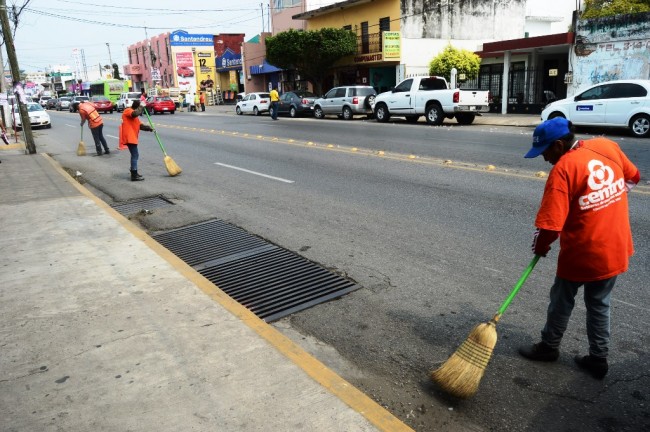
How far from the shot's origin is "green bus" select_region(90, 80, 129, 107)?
5762cm

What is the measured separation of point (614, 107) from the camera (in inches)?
623

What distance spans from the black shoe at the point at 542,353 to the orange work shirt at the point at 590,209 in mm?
570

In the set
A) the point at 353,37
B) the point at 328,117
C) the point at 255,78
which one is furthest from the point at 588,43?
the point at 255,78

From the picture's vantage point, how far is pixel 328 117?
31031 millimetres

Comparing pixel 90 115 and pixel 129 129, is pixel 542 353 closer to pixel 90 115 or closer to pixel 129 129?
pixel 129 129

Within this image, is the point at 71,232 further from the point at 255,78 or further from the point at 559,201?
the point at 255,78

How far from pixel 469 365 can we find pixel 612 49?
2295 centimetres

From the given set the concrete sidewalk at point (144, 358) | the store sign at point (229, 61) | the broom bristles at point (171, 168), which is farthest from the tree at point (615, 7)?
the store sign at point (229, 61)

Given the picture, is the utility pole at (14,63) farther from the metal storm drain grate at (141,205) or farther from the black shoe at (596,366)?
the black shoe at (596,366)

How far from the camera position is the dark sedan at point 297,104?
30.7m

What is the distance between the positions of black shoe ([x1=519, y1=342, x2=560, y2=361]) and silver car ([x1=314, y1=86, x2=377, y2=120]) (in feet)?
79.6

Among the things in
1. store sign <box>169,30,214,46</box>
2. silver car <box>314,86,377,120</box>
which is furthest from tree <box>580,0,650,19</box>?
store sign <box>169,30,214,46</box>

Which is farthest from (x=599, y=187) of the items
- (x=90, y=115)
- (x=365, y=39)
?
(x=365, y=39)

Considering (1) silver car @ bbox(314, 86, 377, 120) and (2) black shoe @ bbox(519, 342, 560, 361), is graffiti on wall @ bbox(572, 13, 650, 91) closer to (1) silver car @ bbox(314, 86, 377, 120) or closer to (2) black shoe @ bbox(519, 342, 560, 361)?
(1) silver car @ bbox(314, 86, 377, 120)
